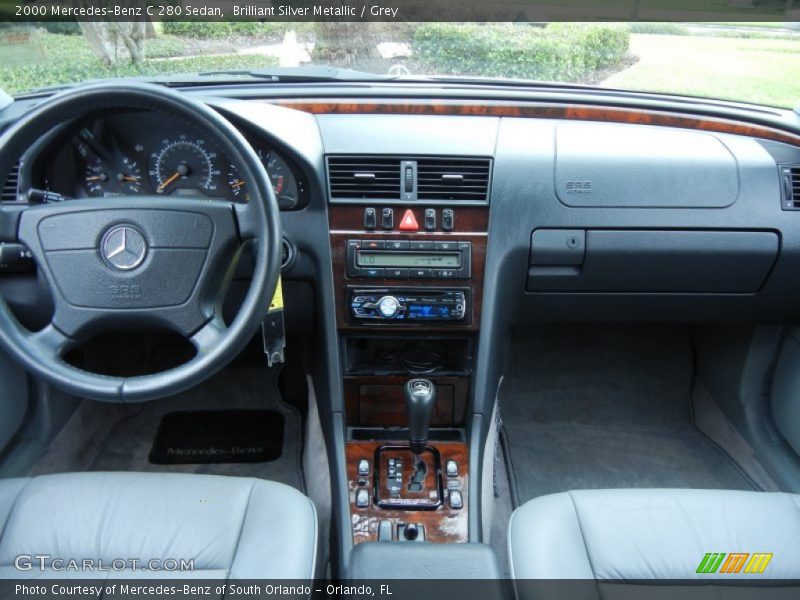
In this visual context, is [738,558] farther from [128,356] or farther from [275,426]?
[128,356]

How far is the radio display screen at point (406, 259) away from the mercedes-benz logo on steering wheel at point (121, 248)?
643 mm

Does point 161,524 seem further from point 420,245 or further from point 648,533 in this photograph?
point 648,533

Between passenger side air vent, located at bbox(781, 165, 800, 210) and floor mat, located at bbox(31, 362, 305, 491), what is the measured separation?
178cm

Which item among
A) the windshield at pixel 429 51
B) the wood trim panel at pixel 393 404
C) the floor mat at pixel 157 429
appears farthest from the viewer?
the floor mat at pixel 157 429

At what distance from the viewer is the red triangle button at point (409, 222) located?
1849mm

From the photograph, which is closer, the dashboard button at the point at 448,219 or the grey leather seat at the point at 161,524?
the grey leather seat at the point at 161,524

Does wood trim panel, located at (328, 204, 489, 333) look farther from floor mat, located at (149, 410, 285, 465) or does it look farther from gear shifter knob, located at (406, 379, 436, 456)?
floor mat, located at (149, 410, 285, 465)

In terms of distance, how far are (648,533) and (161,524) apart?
1061 millimetres

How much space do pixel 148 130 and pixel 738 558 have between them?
169cm

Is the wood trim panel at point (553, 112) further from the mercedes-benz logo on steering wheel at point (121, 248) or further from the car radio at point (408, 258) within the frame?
the mercedes-benz logo on steering wheel at point (121, 248)

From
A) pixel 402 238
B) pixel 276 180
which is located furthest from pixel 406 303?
pixel 276 180

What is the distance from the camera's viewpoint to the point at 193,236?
1.42m

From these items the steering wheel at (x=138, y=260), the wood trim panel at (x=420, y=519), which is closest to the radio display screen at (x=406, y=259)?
the steering wheel at (x=138, y=260)

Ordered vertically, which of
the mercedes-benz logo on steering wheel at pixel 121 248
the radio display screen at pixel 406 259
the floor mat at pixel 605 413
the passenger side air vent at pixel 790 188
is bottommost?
the floor mat at pixel 605 413
